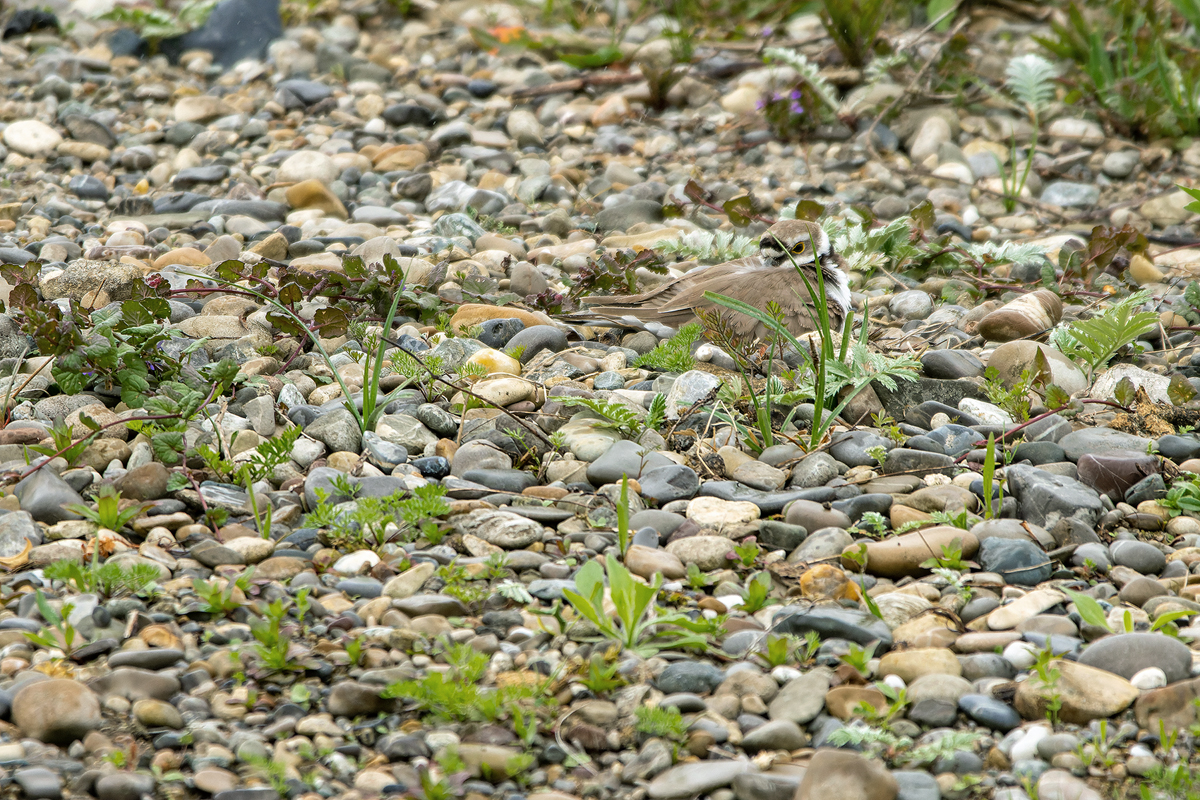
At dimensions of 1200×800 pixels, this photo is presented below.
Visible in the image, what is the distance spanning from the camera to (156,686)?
247 cm

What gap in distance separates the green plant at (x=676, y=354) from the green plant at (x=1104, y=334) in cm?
151

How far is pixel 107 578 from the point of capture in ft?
9.08

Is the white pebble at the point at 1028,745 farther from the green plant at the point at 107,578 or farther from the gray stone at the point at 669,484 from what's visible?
the green plant at the point at 107,578

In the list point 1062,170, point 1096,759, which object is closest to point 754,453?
point 1096,759

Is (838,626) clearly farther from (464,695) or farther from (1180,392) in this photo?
(1180,392)

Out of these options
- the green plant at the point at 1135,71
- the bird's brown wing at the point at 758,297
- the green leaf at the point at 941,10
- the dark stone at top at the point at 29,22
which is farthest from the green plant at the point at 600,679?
the dark stone at top at the point at 29,22

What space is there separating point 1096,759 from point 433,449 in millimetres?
2272

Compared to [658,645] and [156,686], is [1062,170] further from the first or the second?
[156,686]

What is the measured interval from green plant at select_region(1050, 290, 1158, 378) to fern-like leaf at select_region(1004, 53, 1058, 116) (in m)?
2.94

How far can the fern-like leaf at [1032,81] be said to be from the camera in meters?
6.88

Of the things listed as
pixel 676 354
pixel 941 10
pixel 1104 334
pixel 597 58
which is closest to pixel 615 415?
pixel 676 354

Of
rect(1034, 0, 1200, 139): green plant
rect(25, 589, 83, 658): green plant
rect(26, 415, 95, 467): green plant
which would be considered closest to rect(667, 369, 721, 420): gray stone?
rect(26, 415, 95, 467): green plant

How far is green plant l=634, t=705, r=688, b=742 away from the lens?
2375 mm

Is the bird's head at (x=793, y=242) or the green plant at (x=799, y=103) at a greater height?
the green plant at (x=799, y=103)
